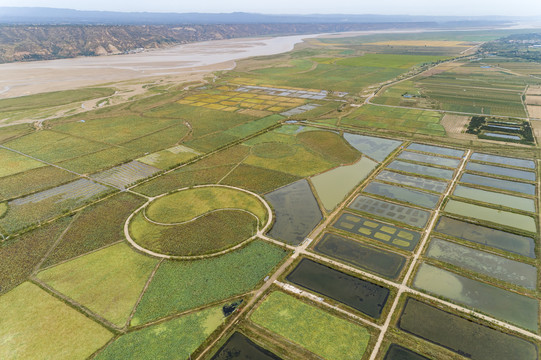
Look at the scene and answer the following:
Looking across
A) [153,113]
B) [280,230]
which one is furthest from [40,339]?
[153,113]

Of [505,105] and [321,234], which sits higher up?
[505,105]

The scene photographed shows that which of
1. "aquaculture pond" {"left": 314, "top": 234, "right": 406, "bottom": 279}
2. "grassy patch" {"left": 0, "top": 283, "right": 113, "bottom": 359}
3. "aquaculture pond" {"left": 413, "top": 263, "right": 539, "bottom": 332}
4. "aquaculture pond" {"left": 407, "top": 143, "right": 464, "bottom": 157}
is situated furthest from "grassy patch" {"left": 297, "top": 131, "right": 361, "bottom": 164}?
"grassy patch" {"left": 0, "top": 283, "right": 113, "bottom": 359}

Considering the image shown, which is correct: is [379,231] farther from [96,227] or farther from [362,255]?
[96,227]

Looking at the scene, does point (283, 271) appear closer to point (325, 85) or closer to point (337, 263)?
point (337, 263)

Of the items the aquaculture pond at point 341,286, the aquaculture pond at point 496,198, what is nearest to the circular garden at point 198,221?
the aquaculture pond at point 341,286

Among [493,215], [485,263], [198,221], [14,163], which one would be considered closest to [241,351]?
[198,221]

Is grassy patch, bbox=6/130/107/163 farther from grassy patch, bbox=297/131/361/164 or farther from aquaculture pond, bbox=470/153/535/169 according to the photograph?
aquaculture pond, bbox=470/153/535/169
